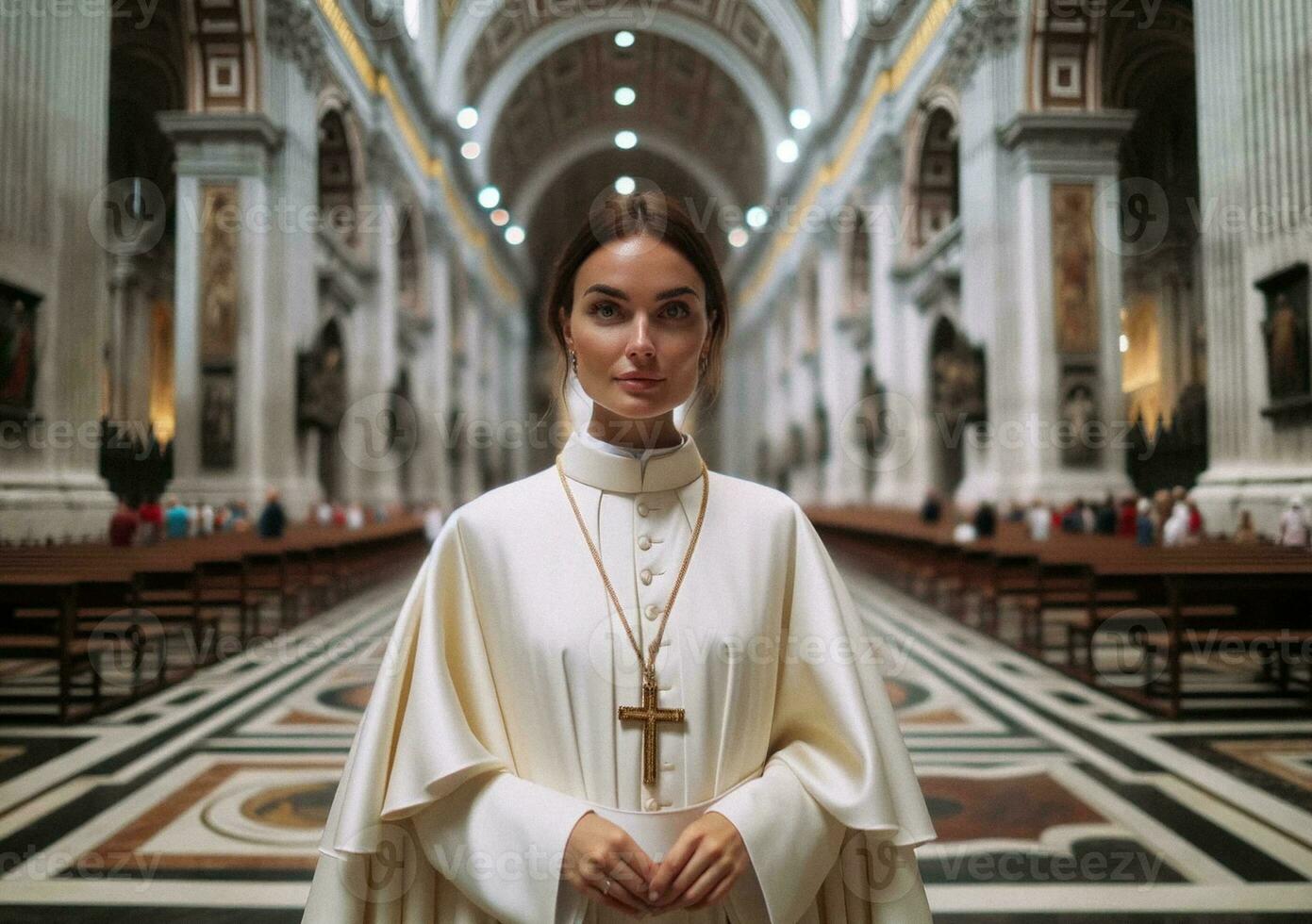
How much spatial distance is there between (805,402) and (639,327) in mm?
30349

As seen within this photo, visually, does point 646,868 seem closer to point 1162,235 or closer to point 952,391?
point 952,391

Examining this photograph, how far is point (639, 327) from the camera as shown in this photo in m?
1.37

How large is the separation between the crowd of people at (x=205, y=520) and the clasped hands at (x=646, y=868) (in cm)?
936

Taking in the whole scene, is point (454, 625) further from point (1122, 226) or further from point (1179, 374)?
point (1179, 374)

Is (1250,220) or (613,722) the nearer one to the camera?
(613,722)

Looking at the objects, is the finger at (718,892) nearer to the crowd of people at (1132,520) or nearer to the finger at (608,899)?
the finger at (608,899)

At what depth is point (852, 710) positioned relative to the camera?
1.36m

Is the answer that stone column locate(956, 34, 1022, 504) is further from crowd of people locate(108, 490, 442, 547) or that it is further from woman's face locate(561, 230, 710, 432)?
woman's face locate(561, 230, 710, 432)

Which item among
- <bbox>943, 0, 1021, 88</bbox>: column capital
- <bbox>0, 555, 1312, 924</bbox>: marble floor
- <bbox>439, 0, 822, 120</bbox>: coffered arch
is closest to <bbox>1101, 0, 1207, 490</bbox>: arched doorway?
<bbox>943, 0, 1021, 88</bbox>: column capital

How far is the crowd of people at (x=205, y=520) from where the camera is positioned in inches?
377

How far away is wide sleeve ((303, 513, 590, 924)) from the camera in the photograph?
1.26 meters

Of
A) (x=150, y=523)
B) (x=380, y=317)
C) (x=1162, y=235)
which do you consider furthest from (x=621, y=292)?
(x=1162, y=235)

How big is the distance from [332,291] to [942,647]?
13.8 metres

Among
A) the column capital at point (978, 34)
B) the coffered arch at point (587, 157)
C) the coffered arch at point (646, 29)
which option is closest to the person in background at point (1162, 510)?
the column capital at point (978, 34)
